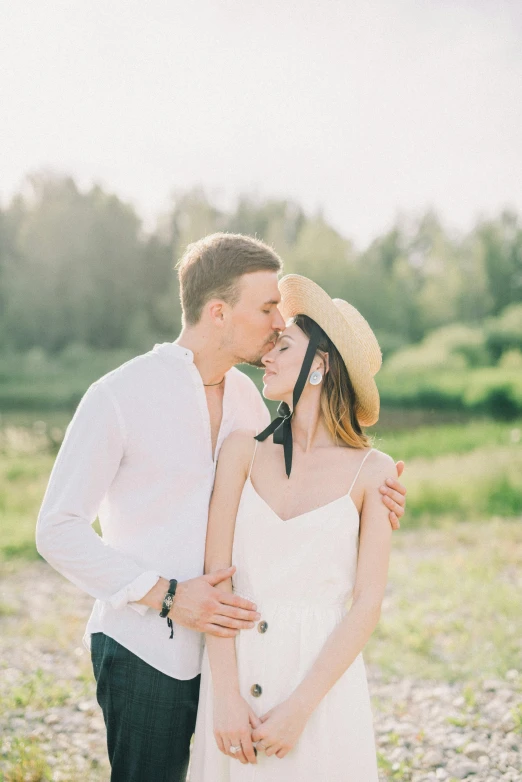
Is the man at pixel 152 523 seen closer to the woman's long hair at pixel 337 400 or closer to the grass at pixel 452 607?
the woman's long hair at pixel 337 400

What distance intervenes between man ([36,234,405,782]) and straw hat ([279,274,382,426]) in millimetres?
144

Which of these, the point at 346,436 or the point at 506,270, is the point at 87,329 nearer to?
the point at 506,270

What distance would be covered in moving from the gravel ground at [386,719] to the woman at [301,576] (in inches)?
84.5

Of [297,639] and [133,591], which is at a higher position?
[133,591]

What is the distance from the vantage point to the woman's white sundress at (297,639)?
238 centimetres

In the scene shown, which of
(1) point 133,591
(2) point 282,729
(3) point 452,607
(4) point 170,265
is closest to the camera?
(2) point 282,729

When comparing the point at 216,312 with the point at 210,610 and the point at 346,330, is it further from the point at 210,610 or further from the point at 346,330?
the point at 210,610

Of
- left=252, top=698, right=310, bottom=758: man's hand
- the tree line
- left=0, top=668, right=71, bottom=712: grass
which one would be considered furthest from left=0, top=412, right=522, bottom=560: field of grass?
left=252, top=698, right=310, bottom=758: man's hand

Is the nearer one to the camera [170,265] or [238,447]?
[238,447]

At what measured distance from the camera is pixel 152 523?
2570mm

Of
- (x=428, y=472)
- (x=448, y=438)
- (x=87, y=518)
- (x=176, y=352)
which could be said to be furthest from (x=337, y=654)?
(x=448, y=438)

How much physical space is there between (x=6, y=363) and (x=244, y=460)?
773 inches

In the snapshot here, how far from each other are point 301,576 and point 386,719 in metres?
3.18

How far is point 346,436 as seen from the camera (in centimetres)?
265
